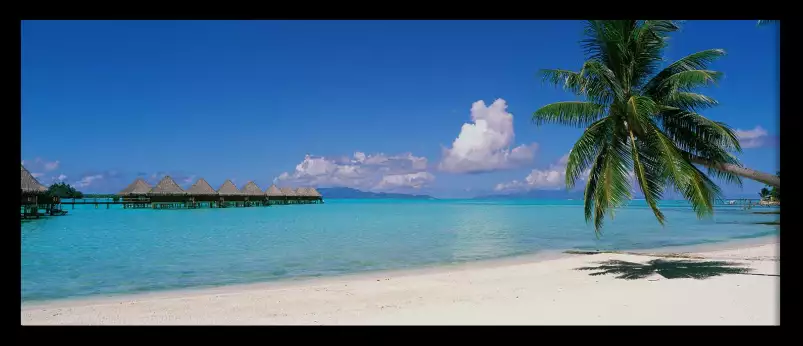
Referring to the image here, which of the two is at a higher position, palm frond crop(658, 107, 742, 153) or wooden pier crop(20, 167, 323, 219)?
palm frond crop(658, 107, 742, 153)

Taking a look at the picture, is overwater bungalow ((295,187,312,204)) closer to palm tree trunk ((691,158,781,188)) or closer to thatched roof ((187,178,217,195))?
thatched roof ((187,178,217,195))

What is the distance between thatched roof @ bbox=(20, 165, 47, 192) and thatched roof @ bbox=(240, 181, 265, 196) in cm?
2446

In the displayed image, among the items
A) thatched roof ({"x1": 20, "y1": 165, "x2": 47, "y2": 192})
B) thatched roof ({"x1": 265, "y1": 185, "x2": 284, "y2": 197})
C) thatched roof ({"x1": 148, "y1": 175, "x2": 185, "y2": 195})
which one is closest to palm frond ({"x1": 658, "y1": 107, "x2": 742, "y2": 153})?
thatched roof ({"x1": 20, "y1": 165, "x2": 47, "y2": 192})

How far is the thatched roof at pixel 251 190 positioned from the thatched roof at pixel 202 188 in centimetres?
457

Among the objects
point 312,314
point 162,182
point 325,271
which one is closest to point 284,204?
point 162,182

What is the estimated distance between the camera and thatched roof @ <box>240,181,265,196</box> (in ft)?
161

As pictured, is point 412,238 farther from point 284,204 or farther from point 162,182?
point 284,204

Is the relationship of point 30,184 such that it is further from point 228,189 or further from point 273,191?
point 273,191

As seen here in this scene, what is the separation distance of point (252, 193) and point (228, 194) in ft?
12.9

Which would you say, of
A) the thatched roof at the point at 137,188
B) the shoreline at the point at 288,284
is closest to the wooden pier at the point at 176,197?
the thatched roof at the point at 137,188

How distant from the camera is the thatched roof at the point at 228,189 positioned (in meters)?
45.8

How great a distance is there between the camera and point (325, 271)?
950 centimetres

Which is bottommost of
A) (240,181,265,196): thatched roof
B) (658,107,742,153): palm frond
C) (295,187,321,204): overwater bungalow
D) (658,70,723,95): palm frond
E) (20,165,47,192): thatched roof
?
(295,187,321,204): overwater bungalow
